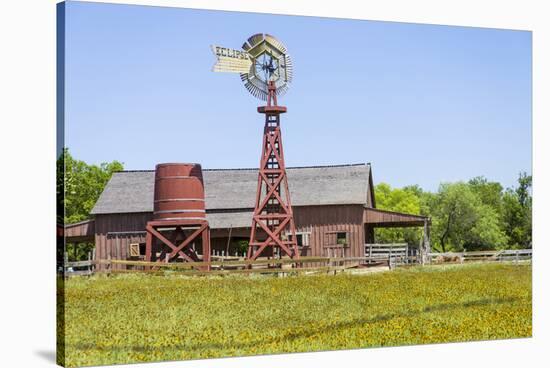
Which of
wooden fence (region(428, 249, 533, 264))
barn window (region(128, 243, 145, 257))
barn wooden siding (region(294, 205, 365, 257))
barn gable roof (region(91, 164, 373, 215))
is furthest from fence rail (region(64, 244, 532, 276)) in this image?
barn gable roof (region(91, 164, 373, 215))

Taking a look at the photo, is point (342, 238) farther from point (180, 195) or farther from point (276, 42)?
point (276, 42)

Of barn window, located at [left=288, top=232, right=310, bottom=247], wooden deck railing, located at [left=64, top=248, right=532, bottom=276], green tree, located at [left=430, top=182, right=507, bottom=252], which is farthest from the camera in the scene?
green tree, located at [left=430, top=182, right=507, bottom=252]

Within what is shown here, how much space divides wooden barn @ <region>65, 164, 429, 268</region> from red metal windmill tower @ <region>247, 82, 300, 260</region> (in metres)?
0.17

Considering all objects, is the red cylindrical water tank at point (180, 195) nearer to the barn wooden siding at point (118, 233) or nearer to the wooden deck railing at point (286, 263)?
the barn wooden siding at point (118, 233)

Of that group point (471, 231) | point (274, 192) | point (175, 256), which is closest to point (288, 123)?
point (274, 192)

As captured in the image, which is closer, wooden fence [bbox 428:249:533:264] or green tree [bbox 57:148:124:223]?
green tree [bbox 57:148:124:223]

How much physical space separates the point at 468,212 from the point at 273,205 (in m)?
3.65

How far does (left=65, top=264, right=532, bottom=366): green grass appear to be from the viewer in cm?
1619

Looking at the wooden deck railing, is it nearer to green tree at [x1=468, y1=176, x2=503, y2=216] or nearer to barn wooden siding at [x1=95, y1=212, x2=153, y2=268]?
barn wooden siding at [x1=95, y1=212, x2=153, y2=268]

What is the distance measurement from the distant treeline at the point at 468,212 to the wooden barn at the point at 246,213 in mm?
278

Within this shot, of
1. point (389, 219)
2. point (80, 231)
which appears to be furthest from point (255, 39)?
point (389, 219)

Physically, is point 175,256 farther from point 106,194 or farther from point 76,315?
point 76,315

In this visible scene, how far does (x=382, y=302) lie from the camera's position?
1878cm

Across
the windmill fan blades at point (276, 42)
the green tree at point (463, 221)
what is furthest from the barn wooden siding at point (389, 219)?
the windmill fan blades at point (276, 42)
